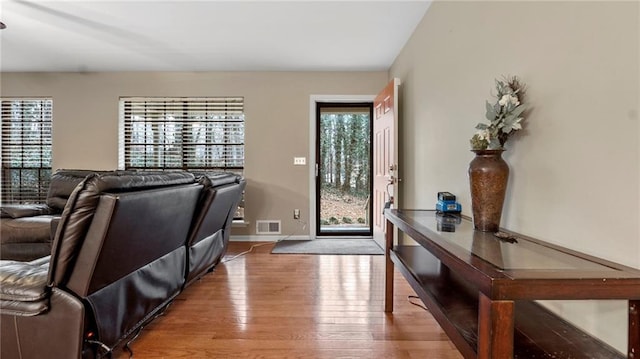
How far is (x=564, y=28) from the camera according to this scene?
1.09 meters

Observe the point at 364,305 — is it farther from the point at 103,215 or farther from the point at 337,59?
the point at 337,59

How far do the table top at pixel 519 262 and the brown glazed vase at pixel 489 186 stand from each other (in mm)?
72

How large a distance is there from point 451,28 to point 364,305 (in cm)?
204

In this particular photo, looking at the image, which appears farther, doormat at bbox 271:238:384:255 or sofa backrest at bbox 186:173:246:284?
doormat at bbox 271:238:384:255

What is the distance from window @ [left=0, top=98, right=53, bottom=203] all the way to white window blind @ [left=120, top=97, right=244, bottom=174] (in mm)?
1141

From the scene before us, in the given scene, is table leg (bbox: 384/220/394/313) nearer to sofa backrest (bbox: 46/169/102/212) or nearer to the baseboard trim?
the baseboard trim

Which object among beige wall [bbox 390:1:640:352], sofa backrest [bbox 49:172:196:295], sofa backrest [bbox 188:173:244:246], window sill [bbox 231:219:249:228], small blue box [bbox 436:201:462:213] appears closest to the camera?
beige wall [bbox 390:1:640:352]

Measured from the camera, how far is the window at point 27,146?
420 centimetres

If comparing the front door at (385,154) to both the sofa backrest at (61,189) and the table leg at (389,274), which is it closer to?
the table leg at (389,274)

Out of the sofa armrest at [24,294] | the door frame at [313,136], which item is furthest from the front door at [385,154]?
the sofa armrest at [24,294]

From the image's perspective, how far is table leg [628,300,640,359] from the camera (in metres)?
0.73

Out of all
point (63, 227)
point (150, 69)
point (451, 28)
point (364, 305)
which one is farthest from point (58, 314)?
point (150, 69)

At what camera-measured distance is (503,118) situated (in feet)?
4.19

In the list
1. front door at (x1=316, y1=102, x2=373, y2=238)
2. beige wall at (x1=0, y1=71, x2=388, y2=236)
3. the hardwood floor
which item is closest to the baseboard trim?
beige wall at (x1=0, y1=71, x2=388, y2=236)
